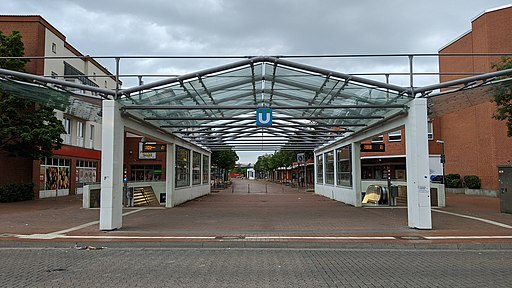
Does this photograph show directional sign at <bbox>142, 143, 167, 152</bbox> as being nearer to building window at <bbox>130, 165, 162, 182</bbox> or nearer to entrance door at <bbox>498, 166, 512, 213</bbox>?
entrance door at <bbox>498, 166, 512, 213</bbox>

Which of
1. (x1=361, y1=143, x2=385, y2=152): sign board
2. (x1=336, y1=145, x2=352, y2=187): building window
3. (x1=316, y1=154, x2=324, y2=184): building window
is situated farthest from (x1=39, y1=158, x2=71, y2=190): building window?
(x1=361, y1=143, x2=385, y2=152): sign board

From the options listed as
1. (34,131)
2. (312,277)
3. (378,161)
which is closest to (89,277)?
(312,277)

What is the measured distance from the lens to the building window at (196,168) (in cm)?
2884

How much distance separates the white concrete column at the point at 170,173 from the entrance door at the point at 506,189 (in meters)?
15.1

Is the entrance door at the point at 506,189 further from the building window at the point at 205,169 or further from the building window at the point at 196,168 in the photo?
the building window at the point at 205,169

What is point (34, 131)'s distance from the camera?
22938 millimetres

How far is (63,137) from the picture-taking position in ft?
107

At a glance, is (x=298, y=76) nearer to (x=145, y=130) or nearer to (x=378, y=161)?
(x=145, y=130)

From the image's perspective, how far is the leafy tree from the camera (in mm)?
22938

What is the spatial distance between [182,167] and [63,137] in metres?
12.9

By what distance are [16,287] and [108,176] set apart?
21.0ft

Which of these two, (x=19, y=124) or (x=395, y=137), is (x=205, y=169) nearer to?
(x=19, y=124)

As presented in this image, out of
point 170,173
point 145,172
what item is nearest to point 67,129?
point 145,172

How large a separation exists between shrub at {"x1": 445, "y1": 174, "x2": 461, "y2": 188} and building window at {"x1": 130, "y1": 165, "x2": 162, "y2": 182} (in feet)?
84.6
